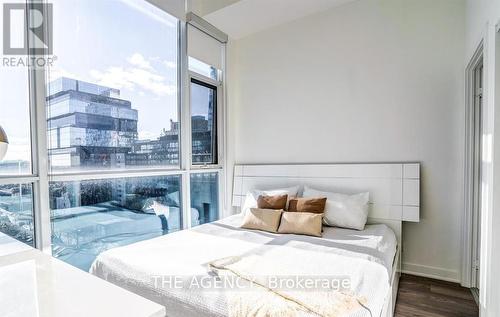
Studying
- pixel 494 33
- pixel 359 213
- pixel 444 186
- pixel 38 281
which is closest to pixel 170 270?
pixel 38 281

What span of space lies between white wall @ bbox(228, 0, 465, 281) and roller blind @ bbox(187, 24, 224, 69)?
1.62 feet

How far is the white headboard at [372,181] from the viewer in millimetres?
2836

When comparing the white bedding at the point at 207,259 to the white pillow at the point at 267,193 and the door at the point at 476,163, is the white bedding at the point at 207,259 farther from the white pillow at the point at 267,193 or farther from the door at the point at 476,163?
the door at the point at 476,163

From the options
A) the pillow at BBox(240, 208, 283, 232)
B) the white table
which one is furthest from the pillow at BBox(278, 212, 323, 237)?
the white table

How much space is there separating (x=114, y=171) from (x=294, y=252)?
6.05ft

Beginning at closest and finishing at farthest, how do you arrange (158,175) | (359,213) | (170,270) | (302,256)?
(170,270), (302,256), (359,213), (158,175)

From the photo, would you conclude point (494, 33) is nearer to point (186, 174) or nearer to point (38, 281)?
point (38, 281)

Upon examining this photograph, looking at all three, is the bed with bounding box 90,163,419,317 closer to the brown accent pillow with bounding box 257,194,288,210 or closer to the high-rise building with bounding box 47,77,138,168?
the brown accent pillow with bounding box 257,194,288,210

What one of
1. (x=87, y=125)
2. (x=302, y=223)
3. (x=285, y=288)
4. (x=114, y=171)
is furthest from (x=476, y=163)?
(x=87, y=125)

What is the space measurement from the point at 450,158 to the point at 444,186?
291 millimetres

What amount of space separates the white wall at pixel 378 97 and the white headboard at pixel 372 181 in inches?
5.4

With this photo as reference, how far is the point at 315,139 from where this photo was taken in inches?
135

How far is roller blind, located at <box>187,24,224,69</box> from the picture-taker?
3.43 m

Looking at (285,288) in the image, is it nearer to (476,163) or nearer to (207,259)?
(207,259)
